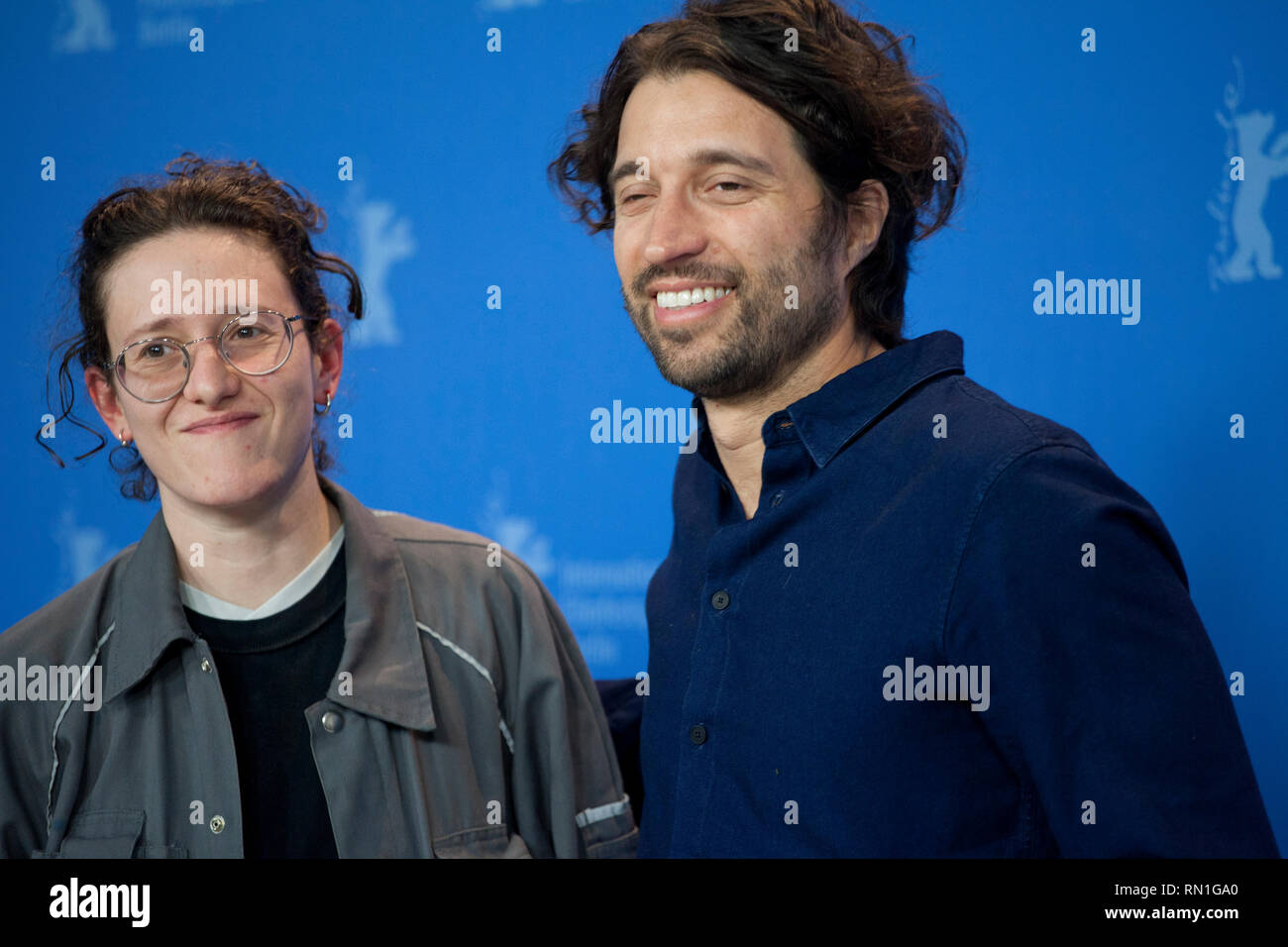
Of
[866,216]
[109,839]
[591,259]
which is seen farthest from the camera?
[591,259]

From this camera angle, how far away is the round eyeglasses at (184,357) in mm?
1559

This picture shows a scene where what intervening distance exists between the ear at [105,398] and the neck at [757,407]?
0.85 metres

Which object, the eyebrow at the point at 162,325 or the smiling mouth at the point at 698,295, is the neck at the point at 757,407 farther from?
the eyebrow at the point at 162,325

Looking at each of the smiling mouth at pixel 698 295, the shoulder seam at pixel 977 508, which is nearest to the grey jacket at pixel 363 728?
the smiling mouth at pixel 698 295

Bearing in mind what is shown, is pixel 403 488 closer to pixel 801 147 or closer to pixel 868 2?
pixel 801 147

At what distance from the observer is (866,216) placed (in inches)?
67.7

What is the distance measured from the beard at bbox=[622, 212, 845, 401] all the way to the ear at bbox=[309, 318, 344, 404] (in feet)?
1.61

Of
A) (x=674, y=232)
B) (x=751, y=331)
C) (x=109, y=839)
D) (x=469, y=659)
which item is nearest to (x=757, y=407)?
(x=751, y=331)

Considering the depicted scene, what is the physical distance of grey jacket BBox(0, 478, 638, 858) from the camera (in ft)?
4.99

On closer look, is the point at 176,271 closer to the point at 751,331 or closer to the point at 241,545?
the point at 241,545

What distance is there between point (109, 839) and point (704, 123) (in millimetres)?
1251

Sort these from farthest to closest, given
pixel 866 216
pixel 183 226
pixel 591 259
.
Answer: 1. pixel 591 259
2. pixel 866 216
3. pixel 183 226

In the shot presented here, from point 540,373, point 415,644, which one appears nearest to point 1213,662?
point 415,644

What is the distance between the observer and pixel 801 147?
163cm
